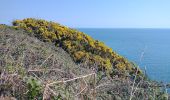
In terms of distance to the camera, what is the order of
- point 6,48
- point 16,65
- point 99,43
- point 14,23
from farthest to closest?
point 14,23 → point 99,43 → point 6,48 → point 16,65

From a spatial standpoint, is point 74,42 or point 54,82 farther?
point 74,42

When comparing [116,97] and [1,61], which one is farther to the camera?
[116,97]

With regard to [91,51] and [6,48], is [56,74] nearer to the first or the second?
[6,48]

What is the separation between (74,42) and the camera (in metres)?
13.3

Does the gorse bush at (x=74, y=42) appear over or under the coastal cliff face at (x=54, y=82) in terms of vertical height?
under

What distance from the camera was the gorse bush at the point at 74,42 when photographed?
12484mm

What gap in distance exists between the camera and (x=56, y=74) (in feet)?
16.0

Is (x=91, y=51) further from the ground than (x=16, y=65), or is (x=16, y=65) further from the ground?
(x=16, y=65)

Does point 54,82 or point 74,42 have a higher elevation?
point 54,82

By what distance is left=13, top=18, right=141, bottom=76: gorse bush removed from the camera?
1248 centimetres

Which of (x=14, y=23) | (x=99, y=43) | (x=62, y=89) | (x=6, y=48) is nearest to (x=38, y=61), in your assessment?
(x=6, y=48)

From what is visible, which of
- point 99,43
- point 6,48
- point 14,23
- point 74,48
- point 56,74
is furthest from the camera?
point 14,23

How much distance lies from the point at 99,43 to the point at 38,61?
27.1 ft

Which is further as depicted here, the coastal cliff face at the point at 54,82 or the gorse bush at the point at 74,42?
the gorse bush at the point at 74,42
